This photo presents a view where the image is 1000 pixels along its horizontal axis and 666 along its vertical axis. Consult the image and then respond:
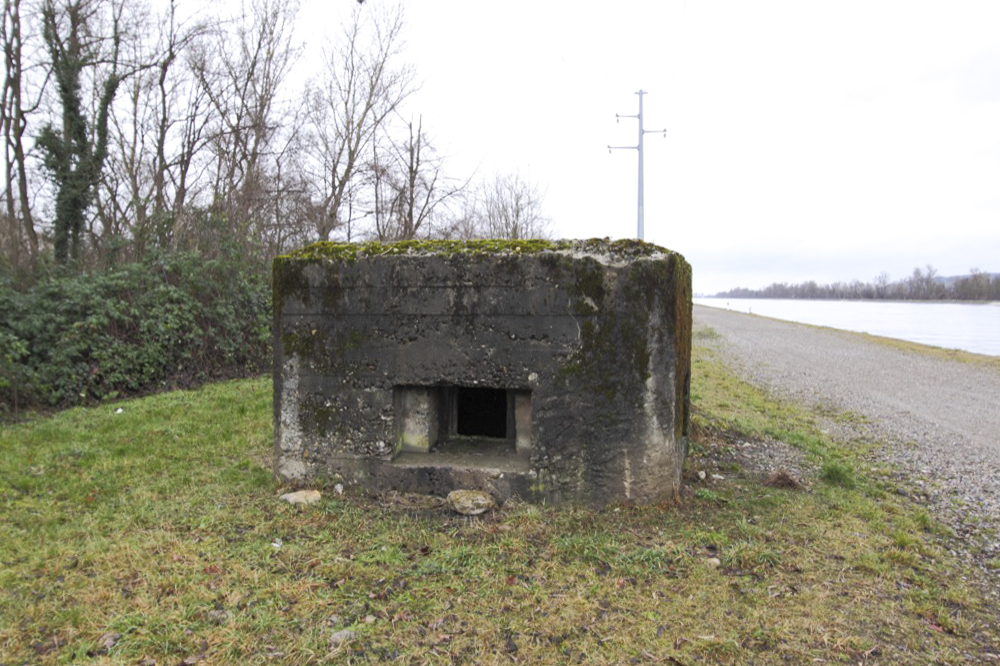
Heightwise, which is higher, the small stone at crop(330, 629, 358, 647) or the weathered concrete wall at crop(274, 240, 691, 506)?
the weathered concrete wall at crop(274, 240, 691, 506)

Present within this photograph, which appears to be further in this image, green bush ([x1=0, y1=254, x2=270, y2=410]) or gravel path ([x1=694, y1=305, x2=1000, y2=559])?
green bush ([x1=0, y1=254, x2=270, y2=410])

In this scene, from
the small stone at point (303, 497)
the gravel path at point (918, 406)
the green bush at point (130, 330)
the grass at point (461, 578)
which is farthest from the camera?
the green bush at point (130, 330)

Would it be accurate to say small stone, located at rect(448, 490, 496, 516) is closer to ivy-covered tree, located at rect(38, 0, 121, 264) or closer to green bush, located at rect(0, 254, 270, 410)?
green bush, located at rect(0, 254, 270, 410)

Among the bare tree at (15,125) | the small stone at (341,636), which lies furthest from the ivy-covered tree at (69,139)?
the small stone at (341,636)

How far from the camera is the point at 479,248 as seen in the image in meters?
4.57

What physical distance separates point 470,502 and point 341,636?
1603 mm

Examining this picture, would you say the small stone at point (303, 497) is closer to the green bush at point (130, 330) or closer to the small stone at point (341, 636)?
the small stone at point (341, 636)

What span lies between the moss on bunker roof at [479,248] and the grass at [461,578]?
6.26 ft

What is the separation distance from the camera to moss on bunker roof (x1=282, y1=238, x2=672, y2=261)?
14.5ft

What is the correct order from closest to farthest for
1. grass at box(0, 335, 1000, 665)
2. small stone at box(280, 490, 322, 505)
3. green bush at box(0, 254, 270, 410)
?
1. grass at box(0, 335, 1000, 665)
2. small stone at box(280, 490, 322, 505)
3. green bush at box(0, 254, 270, 410)

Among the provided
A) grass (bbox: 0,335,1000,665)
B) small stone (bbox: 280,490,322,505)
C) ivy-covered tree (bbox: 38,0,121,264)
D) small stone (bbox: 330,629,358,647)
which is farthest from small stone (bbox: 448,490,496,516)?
ivy-covered tree (bbox: 38,0,121,264)

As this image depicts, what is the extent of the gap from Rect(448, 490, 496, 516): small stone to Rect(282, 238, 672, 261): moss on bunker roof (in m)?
1.81

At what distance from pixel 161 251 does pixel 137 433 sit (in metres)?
6.12

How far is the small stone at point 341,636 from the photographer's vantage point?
2880 mm
